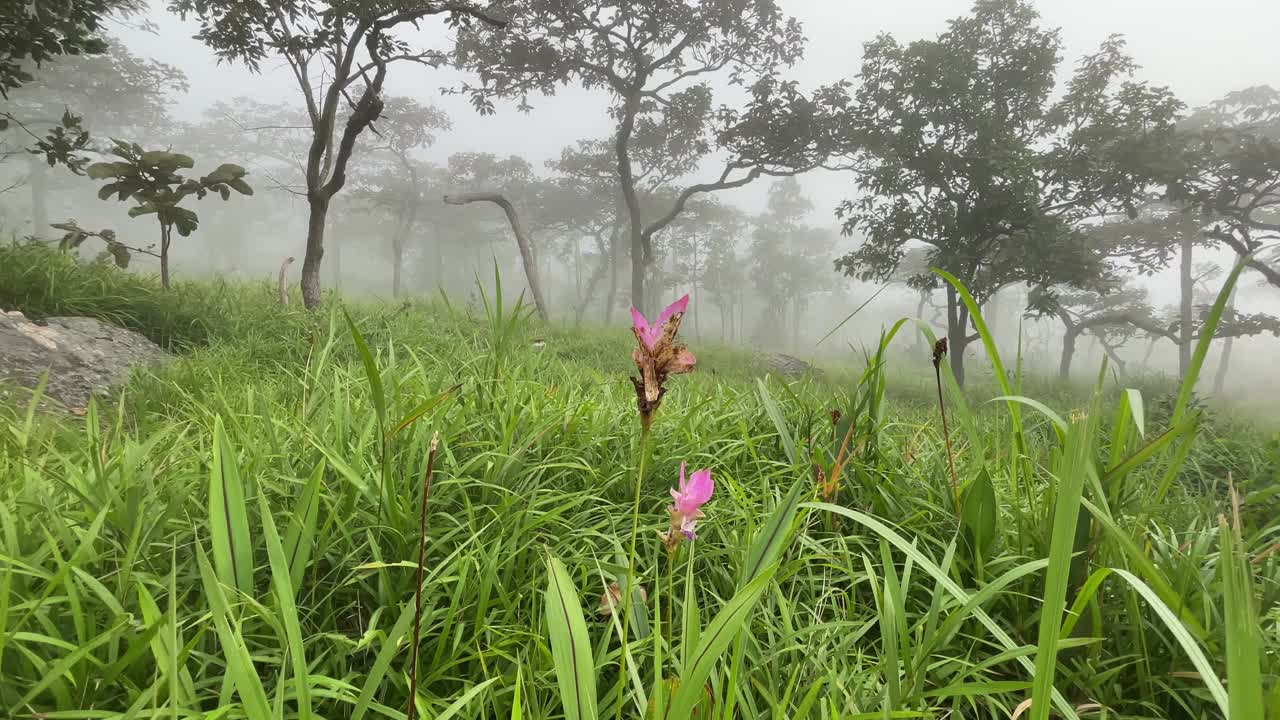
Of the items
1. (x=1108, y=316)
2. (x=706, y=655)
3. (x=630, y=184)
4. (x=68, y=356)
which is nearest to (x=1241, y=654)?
(x=706, y=655)

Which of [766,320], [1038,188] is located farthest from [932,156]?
[766,320]

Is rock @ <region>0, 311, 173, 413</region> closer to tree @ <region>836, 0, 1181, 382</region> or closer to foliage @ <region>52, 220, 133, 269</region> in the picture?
foliage @ <region>52, 220, 133, 269</region>

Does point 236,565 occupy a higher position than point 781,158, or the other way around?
point 781,158

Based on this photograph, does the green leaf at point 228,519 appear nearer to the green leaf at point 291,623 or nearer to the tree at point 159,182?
the green leaf at point 291,623

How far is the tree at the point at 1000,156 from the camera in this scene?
9594 mm

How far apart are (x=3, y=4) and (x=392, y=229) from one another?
40.0m

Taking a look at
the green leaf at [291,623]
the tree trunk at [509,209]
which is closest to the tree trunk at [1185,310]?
the tree trunk at [509,209]

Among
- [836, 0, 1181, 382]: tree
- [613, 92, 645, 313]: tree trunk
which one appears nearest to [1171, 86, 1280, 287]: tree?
[836, 0, 1181, 382]: tree

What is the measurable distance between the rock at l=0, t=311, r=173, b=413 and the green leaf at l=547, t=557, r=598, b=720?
3.59 m

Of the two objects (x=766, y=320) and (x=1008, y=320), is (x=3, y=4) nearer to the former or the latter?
(x=766, y=320)

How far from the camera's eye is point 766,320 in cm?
3612

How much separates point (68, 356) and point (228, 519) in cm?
377

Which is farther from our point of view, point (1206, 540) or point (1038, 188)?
point (1038, 188)

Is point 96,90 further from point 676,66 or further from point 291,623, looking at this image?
point 291,623
